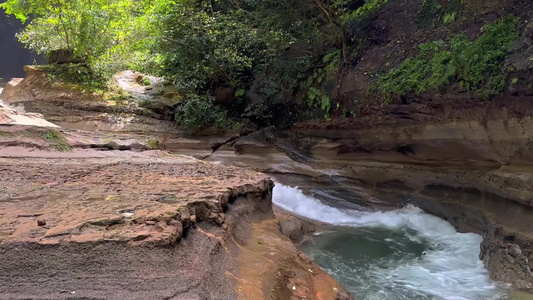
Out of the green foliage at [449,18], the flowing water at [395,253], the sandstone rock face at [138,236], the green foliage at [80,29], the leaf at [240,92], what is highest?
the green foliage at [449,18]

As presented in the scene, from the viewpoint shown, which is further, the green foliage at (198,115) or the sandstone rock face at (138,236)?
the green foliage at (198,115)

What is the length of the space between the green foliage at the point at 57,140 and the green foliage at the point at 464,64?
21.7ft

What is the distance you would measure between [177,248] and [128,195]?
1136 mm

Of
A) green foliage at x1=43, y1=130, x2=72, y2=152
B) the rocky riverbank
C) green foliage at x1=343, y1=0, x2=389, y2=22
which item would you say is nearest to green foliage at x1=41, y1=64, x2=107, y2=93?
the rocky riverbank

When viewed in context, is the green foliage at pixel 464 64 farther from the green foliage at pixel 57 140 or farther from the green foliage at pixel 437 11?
the green foliage at pixel 57 140

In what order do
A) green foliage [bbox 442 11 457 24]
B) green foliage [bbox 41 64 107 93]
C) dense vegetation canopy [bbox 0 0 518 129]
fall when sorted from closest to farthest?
green foliage [bbox 442 11 457 24]
dense vegetation canopy [bbox 0 0 518 129]
green foliage [bbox 41 64 107 93]

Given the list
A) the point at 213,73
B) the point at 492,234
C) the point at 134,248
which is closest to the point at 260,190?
the point at 134,248

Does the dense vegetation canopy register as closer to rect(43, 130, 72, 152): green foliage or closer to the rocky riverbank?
the rocky riverbank

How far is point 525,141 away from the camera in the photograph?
647 centimetres

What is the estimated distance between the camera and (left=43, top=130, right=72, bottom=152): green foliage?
6354 millimetres

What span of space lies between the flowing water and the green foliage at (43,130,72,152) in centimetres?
424

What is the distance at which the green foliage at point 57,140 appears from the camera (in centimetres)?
635

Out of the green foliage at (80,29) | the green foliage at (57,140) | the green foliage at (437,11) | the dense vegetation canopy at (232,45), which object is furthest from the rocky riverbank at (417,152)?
the green foliage at (437,11)

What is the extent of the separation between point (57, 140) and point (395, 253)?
6.06 meters
